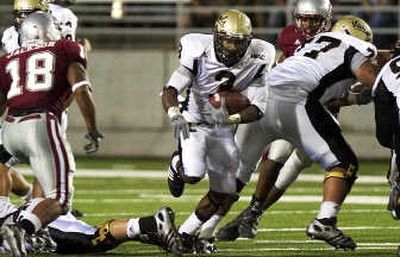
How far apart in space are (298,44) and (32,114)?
88.0 inches

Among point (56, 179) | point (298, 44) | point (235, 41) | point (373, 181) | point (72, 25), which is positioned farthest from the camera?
point (373, 181)

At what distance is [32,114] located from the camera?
24.1 ft

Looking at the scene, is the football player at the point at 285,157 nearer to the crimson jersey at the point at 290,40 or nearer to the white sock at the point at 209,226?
the crimson jersey at the point at 290,40

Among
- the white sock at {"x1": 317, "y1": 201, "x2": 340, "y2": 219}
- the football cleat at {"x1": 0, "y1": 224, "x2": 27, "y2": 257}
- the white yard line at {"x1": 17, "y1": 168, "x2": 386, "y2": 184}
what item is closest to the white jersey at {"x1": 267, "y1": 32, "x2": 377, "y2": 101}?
the white sock at {"x1": 317, "y1": 201, "x2": 340, "y2": 219}

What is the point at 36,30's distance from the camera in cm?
745

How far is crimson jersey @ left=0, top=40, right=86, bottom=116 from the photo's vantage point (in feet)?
24.1

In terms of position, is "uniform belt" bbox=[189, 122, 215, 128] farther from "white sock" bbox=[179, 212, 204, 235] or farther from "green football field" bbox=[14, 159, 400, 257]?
"green football field" bbox=[14, 159, 400, 257]

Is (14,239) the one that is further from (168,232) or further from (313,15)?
(313,15)

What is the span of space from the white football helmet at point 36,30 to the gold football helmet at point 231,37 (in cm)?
92

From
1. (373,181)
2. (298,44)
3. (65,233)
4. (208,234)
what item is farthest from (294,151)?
(373,181)

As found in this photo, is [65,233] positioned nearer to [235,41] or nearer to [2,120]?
[2,120]

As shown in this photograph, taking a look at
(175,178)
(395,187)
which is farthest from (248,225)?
(395,187)

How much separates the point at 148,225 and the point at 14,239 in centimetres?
75

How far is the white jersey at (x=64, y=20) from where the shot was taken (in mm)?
10281
